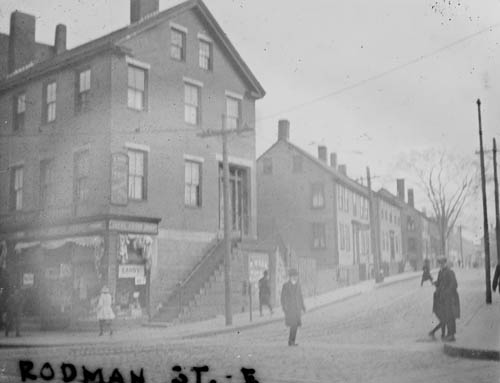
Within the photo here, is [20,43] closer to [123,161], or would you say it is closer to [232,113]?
[123,161]

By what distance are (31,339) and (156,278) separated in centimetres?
526

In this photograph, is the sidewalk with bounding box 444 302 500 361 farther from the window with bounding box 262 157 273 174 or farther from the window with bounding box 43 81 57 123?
the window with bounding box 262 157 273 174

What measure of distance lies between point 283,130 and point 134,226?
24.1 m

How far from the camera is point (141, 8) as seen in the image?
25516 millimetres

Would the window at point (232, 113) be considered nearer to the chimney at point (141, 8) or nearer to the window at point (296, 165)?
the chimney at point (141, 8)

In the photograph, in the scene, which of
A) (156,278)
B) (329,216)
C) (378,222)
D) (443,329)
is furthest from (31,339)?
(378,222)

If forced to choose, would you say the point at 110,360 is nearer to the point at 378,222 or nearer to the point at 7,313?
the point at 7,313

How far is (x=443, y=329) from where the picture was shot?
1523 centimetres

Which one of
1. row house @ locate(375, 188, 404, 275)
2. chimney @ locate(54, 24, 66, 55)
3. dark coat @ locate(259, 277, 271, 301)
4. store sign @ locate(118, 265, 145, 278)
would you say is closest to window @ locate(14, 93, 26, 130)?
chimney @ locate(54, 24, 66, 55)

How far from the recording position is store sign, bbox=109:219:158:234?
2231 cm

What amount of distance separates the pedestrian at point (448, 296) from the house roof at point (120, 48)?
1392 cm

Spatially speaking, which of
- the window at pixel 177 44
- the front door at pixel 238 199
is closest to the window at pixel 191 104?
the window at pixel 177 44

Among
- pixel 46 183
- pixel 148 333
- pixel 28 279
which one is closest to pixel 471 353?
pixel 148 333

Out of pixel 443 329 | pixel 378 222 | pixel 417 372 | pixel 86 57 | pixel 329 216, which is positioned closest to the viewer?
pixel 417 372
